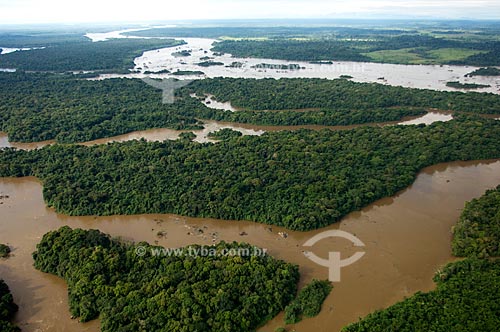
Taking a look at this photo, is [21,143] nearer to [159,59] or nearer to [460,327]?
[460,327]

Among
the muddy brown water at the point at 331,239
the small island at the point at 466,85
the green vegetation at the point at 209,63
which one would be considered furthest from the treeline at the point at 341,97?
the green vegetation at the point at 209,63

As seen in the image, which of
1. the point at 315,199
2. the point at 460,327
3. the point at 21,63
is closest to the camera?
the point at 460,327

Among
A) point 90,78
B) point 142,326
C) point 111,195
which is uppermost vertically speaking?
point 90,78

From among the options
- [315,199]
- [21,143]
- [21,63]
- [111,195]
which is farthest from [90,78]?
[315,199]

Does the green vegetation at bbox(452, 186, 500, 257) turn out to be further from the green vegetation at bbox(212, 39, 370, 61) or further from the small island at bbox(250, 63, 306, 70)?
the green vegetation at bbox(212, 39, 370, 61)

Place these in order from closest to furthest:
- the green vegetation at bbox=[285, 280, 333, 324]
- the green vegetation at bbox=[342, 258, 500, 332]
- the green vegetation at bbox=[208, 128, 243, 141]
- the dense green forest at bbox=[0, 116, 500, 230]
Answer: the green vegetation at bbox=[342, 258, 500, 332] → the green vegetation at bbox=[285, 280, 333, 324] → the dense green forest at bbox=[0, 116, 500, 230] → the green vegetation at bbox=[208, 128, 243, 141]

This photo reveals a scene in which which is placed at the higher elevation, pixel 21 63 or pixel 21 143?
pixel 21 63

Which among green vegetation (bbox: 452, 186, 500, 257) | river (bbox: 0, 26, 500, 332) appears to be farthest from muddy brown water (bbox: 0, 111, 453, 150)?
green vegetation (bbox: 452, 186, 500, 257)
